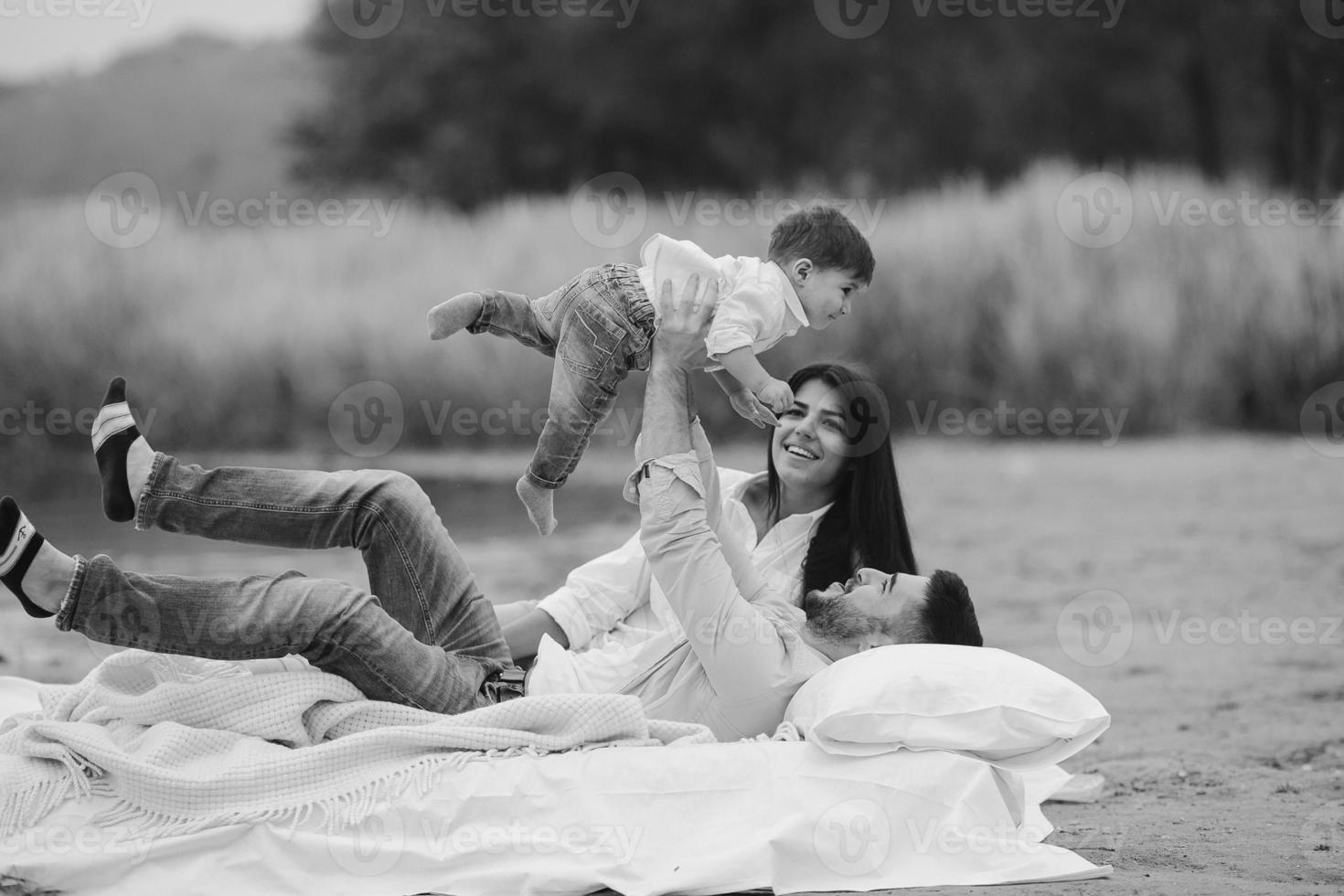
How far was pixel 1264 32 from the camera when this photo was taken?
1083 centimetres

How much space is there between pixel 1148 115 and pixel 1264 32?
1.01 metres

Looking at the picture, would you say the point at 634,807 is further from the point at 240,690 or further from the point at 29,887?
the point at 29,887

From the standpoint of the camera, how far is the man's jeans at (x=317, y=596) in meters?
2.68

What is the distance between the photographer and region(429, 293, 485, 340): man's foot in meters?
2.86

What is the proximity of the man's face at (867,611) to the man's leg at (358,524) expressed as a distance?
71 centimetres

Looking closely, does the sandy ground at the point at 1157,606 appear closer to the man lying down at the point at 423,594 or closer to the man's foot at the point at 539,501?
the man lying down at the point at 423,594

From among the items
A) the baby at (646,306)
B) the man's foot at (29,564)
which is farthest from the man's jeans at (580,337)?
the man's foot at (29,564)

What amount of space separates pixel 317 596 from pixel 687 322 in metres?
0.89

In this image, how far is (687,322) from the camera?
2764 millimetres

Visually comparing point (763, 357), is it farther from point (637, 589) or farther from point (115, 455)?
point (115, 455)

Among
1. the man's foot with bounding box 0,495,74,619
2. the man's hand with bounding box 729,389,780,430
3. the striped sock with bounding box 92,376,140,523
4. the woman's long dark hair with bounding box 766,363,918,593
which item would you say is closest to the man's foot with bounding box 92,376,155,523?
the striped sock with bounding box 92,376,140,523

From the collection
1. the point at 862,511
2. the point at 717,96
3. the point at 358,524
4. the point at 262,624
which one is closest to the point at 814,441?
the point at 862,511

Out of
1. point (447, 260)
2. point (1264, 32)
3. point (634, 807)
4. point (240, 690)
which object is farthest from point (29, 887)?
point (1264, 32)

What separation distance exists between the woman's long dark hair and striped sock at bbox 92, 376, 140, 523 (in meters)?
1.49
